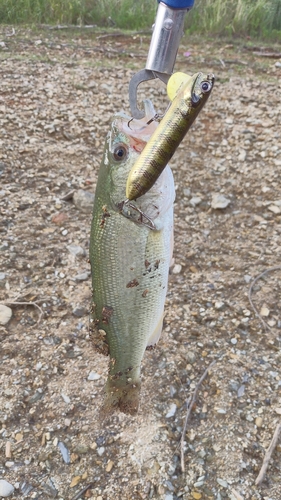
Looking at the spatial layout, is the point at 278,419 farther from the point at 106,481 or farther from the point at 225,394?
the point at 106,481

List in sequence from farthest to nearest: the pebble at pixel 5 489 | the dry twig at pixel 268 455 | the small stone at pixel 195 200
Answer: the small stone at pixel 195 200 < the dry twig at pixel 268 455 < the pebble at pixel 5 489

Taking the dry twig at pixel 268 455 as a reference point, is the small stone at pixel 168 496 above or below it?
below

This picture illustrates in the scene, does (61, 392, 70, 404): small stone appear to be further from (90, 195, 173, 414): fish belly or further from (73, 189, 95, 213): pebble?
(73, 189, 95, 213): pebble

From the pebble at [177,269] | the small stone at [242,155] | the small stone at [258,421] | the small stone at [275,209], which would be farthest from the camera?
the small stone at [242,155]

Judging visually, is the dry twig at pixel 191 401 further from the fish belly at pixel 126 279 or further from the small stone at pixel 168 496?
the fish belly at pixel 126 279

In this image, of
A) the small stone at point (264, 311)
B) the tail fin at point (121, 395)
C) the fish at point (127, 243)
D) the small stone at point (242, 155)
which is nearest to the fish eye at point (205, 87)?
the fish at point (127, 243)

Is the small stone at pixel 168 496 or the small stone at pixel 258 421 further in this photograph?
the small stone at pixel 258 421

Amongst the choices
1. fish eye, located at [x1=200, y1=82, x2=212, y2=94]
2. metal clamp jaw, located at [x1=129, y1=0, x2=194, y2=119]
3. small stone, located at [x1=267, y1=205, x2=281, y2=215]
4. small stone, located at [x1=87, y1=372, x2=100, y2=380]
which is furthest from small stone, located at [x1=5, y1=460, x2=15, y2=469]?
small stone, located at [x1=267, y1=205, x2=281, y2=215]
